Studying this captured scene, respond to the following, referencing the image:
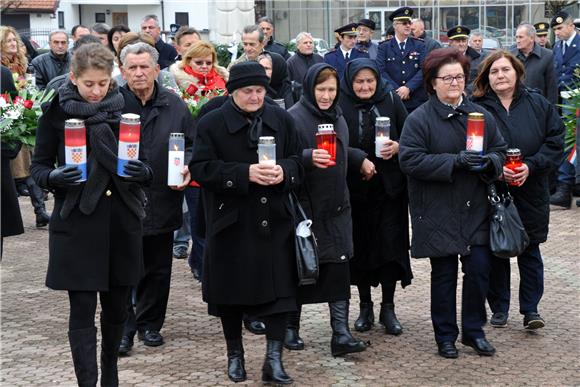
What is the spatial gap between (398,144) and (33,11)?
2281 inches

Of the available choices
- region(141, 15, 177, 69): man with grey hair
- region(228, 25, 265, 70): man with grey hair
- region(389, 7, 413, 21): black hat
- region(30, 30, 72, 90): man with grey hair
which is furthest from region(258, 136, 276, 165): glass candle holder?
region(389, 7, 413, 21): black hat

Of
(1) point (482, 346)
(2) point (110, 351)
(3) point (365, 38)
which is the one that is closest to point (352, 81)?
(1) point (482, 346)

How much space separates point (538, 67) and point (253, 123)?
27.8 ft

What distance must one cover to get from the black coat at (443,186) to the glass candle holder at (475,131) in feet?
0.73

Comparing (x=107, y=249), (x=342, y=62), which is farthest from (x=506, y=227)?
(x=342, y=62)

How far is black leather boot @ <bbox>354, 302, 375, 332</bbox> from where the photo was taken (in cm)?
816

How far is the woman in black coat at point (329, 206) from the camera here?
739 centimetres

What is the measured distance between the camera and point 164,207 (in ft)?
25.3

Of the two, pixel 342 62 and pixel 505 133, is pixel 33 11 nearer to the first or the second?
pixel 342 62

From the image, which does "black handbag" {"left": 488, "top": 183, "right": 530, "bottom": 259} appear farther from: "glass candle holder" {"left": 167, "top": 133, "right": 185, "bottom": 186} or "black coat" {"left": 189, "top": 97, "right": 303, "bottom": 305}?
"glass candle holder" {"left": 167, "top": 133, "right": 185, "bottom": 186}

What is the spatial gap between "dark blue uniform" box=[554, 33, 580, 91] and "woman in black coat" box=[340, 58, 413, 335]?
312 inches

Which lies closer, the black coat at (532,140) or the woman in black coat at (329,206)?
the woman in black coat at (329,206)

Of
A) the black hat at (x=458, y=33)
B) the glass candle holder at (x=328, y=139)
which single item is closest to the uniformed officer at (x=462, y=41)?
the black hat at (x=458, y=33)

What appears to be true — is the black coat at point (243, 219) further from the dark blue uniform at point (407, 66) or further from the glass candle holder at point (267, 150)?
the dark blue uniform at point (407, 66)
